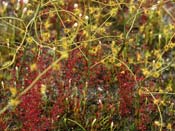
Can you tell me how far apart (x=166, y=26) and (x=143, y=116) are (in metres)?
1.26

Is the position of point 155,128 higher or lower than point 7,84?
lower

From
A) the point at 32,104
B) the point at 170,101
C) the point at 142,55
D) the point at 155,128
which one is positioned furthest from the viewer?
the point at 142,55

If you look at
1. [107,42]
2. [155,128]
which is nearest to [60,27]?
[107,42]

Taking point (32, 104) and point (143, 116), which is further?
point (143, 116)

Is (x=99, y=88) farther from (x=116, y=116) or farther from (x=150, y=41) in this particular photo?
(x=150, y=41)

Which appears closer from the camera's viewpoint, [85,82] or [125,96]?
[125,96]

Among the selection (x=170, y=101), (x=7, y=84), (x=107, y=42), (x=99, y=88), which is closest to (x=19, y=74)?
(x=7, y=84)

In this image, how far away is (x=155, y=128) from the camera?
3549 millimetres

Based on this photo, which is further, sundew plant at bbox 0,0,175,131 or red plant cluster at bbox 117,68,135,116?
red plant cluster at bbox 117,68,135,116

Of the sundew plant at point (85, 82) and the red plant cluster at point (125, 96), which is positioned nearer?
the sundew plant at point (85, 82)

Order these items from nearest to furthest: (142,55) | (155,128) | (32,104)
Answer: (32,104)
(155,128)
(142,55)

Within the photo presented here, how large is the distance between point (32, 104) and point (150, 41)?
5.12ft

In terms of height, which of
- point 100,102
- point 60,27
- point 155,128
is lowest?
point 155,128

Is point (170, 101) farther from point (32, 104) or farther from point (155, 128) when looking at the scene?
point (32, 104)
